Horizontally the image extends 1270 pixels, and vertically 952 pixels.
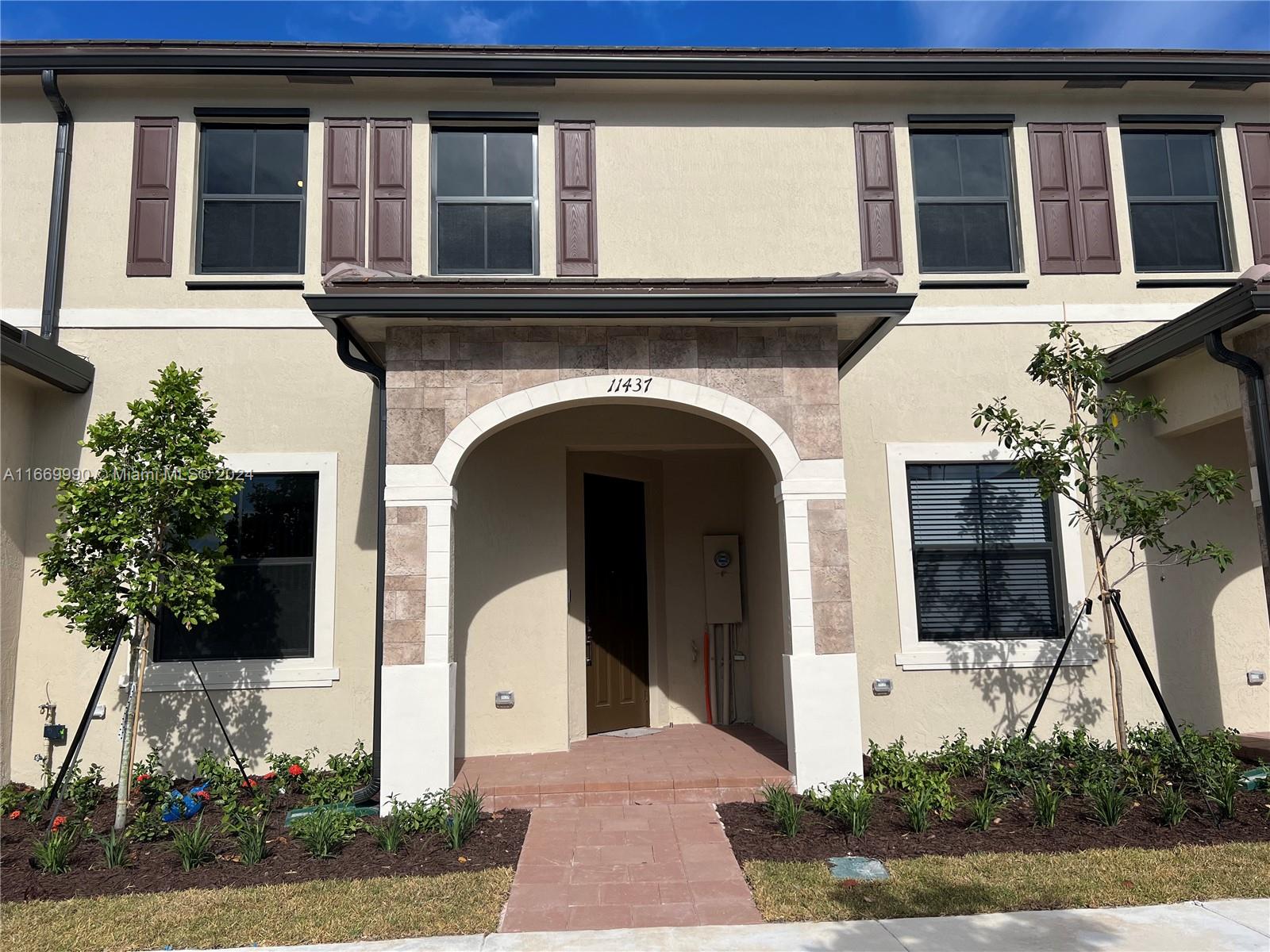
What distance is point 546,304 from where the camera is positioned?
6648 mm

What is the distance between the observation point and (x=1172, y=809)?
6023 millimetres

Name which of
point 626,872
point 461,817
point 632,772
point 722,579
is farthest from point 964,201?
point 461,817

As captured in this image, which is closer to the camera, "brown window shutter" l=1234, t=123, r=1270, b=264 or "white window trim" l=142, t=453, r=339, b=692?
"white window trim" l=142, t=453, r=339, b=692

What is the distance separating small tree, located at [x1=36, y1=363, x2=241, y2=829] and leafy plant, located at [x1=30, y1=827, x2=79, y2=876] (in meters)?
0.48

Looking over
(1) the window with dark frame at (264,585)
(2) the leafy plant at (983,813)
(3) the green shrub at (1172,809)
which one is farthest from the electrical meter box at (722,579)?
(3) the green shrub at (1172,809)

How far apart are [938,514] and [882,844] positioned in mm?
3554

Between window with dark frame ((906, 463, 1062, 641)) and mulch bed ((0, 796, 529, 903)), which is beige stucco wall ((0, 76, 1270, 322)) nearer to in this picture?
window with dark frame ((906, 463, 1062, 641))

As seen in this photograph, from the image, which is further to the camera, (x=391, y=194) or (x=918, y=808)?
(x=391, y=194)

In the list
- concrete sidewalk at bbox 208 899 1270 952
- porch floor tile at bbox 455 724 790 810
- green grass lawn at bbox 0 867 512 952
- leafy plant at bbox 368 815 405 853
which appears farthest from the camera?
porch floor tile at bbox 455 724 790 810

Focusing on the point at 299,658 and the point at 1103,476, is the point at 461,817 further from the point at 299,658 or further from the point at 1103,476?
the point at 1103,476

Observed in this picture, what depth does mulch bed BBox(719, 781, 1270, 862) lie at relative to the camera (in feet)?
18.8

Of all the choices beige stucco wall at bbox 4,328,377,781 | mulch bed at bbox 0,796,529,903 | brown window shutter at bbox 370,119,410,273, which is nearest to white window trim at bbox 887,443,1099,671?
mulch bed at bbox 0,796,529,903

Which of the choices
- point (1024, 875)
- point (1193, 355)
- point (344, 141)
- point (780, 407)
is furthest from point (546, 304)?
point (1193, 355)

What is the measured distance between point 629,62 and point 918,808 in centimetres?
724
